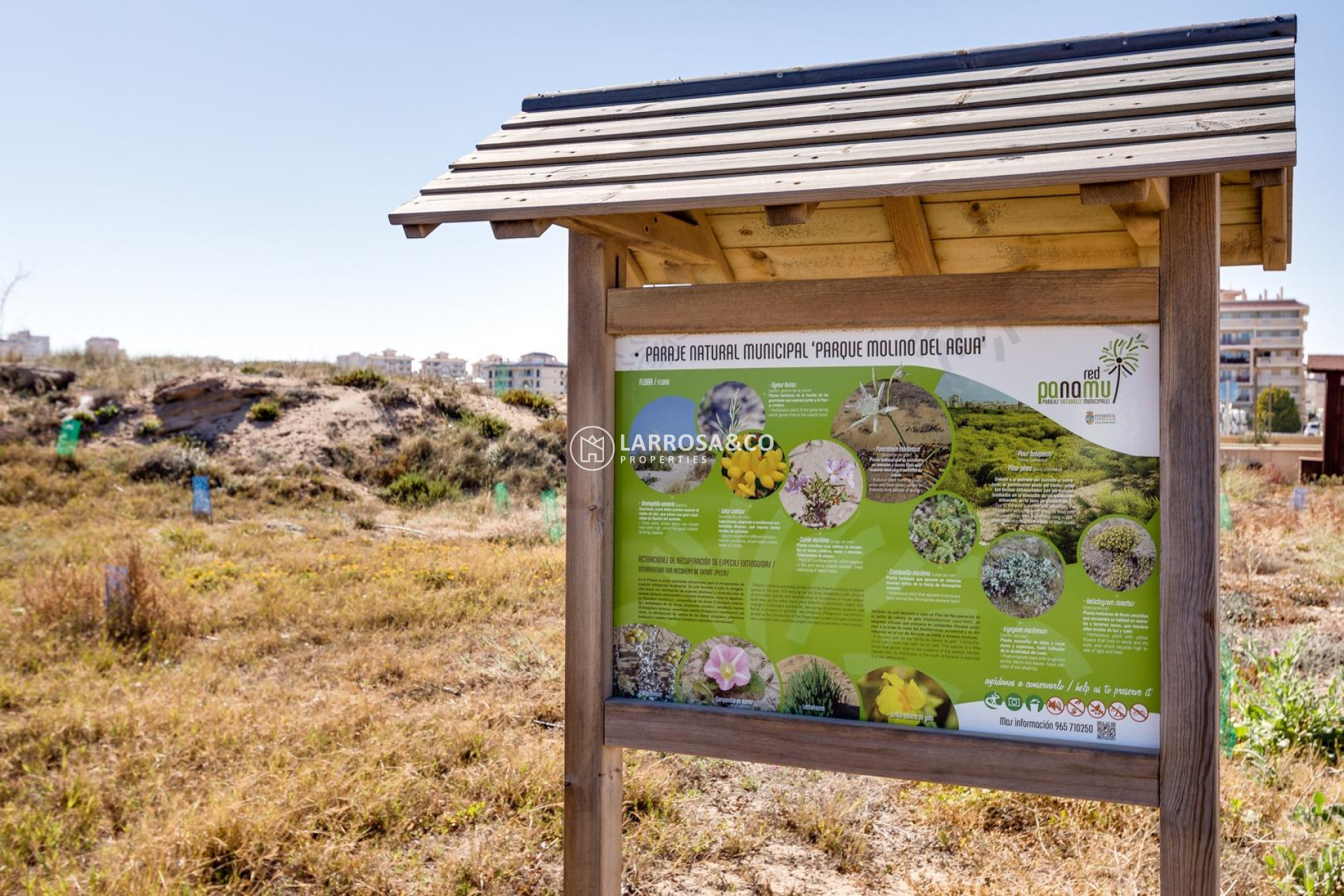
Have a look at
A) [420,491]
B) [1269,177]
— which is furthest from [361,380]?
[1269,177]

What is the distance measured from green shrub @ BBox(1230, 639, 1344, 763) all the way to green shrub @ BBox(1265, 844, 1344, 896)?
1086mm

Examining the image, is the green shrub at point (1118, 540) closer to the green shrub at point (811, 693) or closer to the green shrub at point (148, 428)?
the green shrub at point (811, 693)

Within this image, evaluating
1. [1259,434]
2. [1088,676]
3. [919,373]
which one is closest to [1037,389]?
[919,373]

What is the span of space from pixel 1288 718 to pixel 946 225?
3481 millimetres

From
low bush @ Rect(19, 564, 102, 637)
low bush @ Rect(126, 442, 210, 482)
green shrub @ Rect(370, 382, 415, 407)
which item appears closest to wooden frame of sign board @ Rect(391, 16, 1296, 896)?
low bush @ Rect(19, 564, 102, 637)

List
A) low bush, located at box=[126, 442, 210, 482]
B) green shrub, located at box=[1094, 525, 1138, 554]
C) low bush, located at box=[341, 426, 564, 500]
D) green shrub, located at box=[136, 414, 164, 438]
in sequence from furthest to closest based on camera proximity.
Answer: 1. green shrub, located at box=[136, 414, 164, 438]
2. low bush, located at box=[341, 426, 564, 500]
3. low bush, located at box=[126, 442, 210, 482]
4. green shrub, located at box=[1094, 525, 1138, 554]

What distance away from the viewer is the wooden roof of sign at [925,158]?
2381mm

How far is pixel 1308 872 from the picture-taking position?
3359mm

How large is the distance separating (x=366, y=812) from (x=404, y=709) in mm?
1540

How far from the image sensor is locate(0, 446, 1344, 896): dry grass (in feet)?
12.4

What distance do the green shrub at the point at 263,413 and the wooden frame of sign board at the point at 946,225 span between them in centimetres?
1839

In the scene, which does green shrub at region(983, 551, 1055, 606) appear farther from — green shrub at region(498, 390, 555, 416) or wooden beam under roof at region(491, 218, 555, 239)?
green shrub at region(498, 390, 555, 416)

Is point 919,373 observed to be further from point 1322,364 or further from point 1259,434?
point 1259,434

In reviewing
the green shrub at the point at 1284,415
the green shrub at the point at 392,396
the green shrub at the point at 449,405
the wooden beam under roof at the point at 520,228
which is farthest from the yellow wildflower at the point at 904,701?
the green shrub at the point at 1284,415
